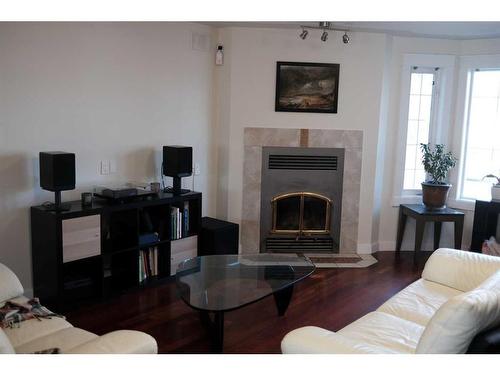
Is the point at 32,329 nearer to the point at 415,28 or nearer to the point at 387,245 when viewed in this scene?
the point at 387,245

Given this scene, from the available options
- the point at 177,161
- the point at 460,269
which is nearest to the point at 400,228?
the point at 460,269

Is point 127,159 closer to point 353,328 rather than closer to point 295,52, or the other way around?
point 295,52

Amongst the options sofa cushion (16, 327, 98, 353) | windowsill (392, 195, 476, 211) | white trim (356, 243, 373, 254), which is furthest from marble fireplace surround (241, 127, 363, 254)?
sofa cushion (16, 327, 98, 353)

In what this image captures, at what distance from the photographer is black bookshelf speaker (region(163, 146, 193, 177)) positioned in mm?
4090

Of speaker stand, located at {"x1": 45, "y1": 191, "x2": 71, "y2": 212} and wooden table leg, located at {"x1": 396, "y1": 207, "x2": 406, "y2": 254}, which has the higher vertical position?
speaker stand, located at {"x1": 45, "y1": 191, "x2": 71, "y2": 212}

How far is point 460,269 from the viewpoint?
3.00 m

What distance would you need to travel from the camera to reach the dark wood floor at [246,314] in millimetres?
3049

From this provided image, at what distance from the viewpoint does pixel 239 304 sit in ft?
9.09

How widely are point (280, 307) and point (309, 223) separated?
1.74 metres

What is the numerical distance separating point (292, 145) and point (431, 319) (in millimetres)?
3181

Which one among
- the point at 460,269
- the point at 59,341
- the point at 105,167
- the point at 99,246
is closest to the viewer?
the point at 59,341

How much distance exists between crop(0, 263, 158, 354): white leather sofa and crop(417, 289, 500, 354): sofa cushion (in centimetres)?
114

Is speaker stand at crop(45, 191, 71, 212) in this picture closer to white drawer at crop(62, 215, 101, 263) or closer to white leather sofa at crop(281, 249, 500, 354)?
white drawer at crop(62, 215, 101, 263)
